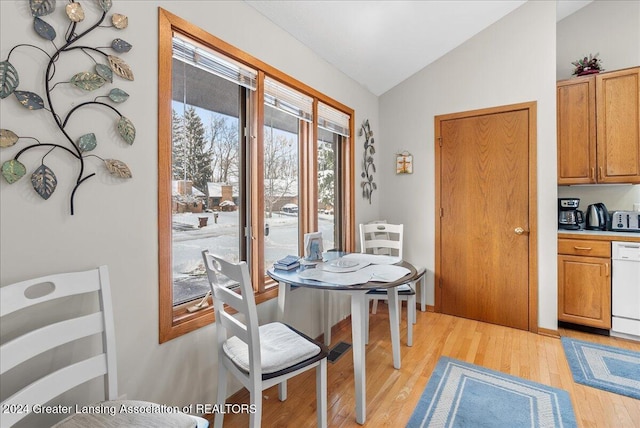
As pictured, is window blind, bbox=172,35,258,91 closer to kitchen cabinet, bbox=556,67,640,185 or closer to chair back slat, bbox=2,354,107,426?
chair back slat, bbox=2,354,107,426

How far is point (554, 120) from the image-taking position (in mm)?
2727

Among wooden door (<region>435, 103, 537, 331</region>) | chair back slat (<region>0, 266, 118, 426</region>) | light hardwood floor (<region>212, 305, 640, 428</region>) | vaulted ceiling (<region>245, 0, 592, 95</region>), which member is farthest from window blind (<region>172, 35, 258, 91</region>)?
wooden door (<region>435, 103, 537, 331</region>)

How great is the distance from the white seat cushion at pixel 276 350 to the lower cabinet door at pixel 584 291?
261 centimetres

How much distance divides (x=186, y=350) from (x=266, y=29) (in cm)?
203

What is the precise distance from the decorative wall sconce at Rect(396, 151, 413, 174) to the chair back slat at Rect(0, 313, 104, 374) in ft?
9.86

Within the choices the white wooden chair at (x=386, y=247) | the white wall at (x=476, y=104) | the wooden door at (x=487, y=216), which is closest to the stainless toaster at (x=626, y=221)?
the white wall at (x=476, y=104)

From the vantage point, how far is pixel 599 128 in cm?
281

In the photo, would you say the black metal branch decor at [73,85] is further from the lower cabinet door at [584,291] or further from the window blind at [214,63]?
the lower cabinet door at [584,291]

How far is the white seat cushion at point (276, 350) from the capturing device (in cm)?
141

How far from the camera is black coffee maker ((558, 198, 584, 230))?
3.01 meters

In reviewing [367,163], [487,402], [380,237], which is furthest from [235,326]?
[367,163]

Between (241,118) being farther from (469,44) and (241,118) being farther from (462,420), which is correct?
(469,44)

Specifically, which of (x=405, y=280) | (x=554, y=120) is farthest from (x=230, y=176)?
(x=554, y=120)

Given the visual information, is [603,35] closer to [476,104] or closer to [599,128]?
[599,128]
